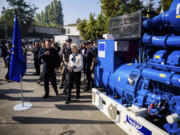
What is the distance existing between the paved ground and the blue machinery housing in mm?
921

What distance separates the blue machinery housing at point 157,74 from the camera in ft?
8.13

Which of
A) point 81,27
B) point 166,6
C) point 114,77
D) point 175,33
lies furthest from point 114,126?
point 81,27

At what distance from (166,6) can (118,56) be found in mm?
8852

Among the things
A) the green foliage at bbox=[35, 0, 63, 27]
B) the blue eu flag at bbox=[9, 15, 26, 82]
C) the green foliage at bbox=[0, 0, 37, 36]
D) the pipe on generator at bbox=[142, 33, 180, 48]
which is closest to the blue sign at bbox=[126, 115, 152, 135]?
the pipe on generator at bbox=[142, 33, 180, 48]

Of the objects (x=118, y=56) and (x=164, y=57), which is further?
(x=118, y=56)

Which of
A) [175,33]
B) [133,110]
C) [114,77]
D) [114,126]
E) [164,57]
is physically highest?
[175,33]

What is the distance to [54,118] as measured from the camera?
12.2ft

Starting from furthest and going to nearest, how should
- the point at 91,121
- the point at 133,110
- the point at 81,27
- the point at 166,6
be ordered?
1. the point at 81,27
2. the point at 166,6
3. the point at 91,121
4. the point at 133,110

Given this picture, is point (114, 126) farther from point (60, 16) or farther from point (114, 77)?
point (60, 16)

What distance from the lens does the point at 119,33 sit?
3.71m

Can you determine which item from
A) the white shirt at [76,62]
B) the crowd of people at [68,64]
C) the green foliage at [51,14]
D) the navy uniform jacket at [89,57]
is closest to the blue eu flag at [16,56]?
the crowd of people at [68,64]

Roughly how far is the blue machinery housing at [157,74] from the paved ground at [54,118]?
921 millimetres

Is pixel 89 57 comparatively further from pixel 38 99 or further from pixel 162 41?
pixel 162 41

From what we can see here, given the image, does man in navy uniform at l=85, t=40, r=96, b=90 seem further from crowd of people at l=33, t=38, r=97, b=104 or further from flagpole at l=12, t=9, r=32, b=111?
flagpole at l=12, t=9, r=32, b=111
